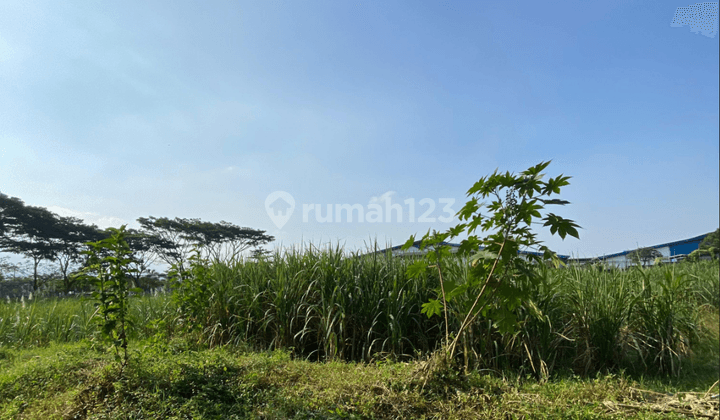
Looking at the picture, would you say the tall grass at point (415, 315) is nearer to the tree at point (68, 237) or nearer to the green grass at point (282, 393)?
the green grass at point (282, 393)

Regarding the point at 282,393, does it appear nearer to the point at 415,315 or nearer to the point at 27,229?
the point at 415,315

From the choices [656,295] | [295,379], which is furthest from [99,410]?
[656,295]

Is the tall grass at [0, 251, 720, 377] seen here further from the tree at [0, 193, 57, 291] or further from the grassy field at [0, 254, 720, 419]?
the tree at [0, 193, 57, 291]

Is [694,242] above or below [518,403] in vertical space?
above

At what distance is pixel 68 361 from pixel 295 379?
85.0 inches

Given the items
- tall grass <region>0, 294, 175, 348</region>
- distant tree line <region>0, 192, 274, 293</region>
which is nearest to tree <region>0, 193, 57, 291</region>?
distant tree line <region>0, 192, 274, 293</region>

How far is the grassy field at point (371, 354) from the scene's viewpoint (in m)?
2.94

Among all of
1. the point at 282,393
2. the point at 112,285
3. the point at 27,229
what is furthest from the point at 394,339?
the point at 27,229

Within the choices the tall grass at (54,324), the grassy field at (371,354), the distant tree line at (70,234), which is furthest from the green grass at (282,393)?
the distant tree line at (70,234)

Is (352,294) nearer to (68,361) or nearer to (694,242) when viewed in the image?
(68,361)

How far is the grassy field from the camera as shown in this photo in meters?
2.94

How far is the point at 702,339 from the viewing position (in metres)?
4.70

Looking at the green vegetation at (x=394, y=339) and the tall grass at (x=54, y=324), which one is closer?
the green vegetation at (x=394, y=339)

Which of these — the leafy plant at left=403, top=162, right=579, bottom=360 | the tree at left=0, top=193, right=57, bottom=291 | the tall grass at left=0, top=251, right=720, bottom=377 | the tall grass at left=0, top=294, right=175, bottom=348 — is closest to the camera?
the leafy plant at left=403, top=162, right=579, bottom=360
